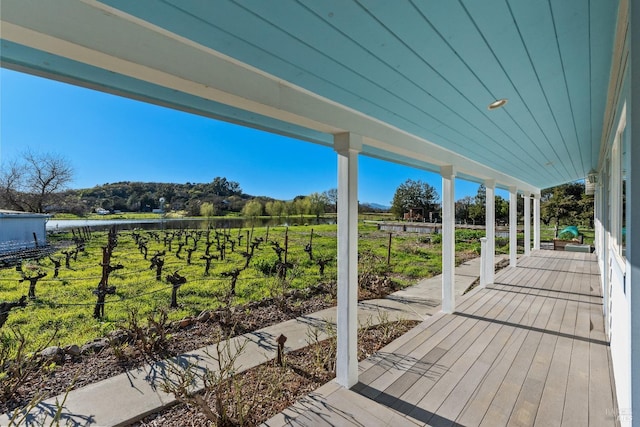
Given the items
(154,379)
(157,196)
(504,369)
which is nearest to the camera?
(154,379)

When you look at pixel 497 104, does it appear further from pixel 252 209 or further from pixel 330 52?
pixel 252 209

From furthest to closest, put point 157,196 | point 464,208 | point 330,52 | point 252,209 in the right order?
1. point 464,208
2. point 252,209
3. point 157,196
4. point 330,52

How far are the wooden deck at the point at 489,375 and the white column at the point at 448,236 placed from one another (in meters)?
0.27

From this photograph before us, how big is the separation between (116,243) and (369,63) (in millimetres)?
3906

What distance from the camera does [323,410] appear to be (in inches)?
81.4

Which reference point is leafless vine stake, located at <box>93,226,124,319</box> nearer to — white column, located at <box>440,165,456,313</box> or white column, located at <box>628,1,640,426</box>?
white column, located at <box>440,165,456,313</box>

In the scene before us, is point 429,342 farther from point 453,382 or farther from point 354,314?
point 354,314

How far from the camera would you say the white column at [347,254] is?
235cm

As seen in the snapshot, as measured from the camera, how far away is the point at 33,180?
260 cm

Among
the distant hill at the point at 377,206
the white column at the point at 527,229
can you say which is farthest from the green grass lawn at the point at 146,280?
the white column at the point at 527,229

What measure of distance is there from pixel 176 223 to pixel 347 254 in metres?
3.01

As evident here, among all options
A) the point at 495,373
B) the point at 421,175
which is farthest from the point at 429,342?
the point at 421,175

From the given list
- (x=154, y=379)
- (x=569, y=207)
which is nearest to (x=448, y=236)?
(x=154, y=379)

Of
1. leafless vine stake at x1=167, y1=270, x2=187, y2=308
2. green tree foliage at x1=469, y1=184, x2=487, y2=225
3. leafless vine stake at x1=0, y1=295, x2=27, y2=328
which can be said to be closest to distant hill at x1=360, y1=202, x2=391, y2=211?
leafless vine stake at x1=167, y1=270, x2=187, y2=308
